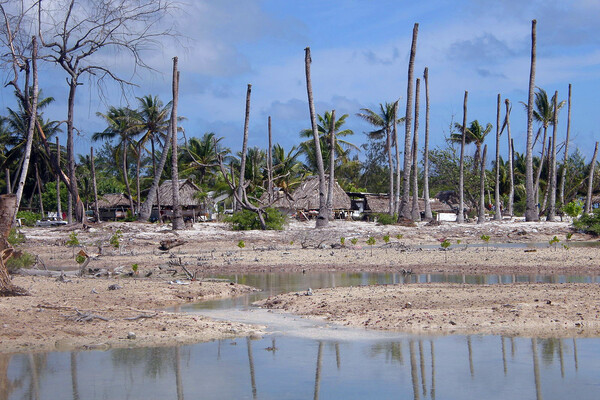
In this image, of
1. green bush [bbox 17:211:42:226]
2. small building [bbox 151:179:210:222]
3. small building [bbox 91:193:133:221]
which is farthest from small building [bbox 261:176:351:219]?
small building [bbox 91:193:133:221]

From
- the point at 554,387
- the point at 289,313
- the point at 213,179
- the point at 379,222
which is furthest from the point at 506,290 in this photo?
the point at 213,179

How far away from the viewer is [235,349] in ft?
33.0

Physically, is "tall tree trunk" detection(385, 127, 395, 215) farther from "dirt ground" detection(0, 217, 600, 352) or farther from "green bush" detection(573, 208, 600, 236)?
"dirt ground" detection(0, 217, 600, 352)

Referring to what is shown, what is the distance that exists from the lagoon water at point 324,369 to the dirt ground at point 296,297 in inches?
25.4

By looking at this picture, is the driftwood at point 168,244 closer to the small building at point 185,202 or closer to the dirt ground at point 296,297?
the dirt ground at point 296,297

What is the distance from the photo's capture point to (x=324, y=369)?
8.91 metres

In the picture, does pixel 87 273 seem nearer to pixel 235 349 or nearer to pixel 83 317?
pixel 83 317

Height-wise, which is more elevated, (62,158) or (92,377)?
(62,158)

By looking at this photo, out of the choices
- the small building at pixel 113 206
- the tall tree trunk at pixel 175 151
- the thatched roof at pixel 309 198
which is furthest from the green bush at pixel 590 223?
the small building at pixel 113 206

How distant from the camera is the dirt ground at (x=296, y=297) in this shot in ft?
35.2

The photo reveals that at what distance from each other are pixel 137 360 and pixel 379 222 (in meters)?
31.0

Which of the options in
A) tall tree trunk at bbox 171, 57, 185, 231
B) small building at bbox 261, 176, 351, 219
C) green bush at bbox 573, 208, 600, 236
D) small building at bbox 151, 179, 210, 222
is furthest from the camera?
small building at bbox 151, 179, 210, 222

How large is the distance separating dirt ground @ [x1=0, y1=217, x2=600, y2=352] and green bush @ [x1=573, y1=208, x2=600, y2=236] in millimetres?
10282

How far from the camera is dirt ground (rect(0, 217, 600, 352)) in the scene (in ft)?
35.2
